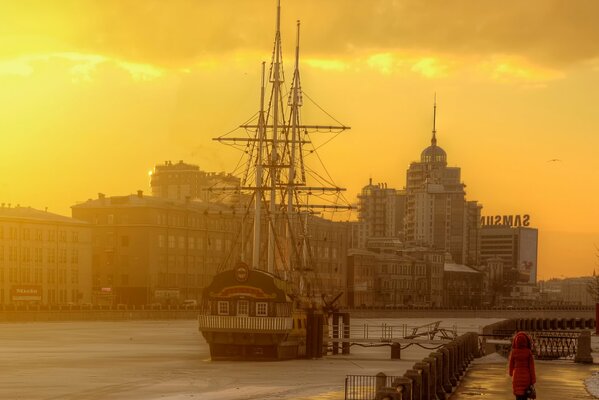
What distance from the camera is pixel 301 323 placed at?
87438 mm

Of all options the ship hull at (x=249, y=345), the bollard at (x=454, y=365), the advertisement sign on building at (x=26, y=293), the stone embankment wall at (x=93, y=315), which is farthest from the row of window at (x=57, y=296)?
the bollard at (x=454, y=365)

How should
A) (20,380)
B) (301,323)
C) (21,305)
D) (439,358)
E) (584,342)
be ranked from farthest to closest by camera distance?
(21,305) → (301,323) → (20,380) → (584,342) → (439,358)

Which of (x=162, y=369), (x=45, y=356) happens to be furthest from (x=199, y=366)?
(x=45, y=356)

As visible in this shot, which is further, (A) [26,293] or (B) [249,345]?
(A) [26,293]

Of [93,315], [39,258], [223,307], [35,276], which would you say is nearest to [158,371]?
[223,307]

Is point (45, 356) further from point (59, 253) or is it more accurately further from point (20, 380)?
point (59, 253)

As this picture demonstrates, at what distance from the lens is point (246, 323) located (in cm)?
8162

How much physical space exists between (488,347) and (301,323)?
20712mm

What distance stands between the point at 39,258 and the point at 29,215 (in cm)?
684

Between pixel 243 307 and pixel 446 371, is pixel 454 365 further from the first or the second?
pixel 243 307

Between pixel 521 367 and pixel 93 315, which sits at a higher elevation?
pixel 521 367

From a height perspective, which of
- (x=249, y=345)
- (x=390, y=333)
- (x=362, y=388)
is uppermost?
(x=362, y=388)

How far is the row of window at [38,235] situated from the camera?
187000 mm

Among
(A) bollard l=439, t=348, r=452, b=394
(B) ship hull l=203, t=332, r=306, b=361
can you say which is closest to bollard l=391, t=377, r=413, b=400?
(A) bollard l=439, t=348, r=452, b=394
